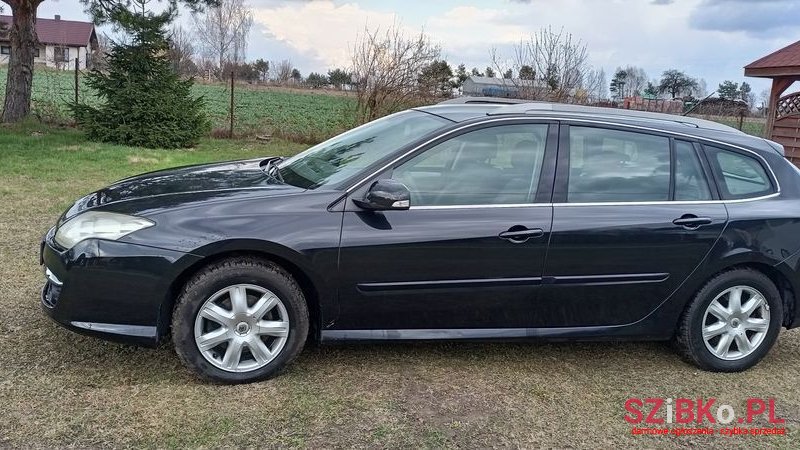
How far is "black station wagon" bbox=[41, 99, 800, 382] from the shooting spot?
3.31 m

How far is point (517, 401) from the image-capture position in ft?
11.5

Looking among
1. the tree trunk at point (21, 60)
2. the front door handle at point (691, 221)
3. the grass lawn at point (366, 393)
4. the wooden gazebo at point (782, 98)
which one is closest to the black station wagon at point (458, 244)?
the front door handle at point (691, 221)

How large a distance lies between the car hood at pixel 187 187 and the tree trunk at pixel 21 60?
12.4 metres

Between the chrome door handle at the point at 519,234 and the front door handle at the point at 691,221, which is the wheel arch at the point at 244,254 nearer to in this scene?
the chrome door handle at the point at 519,234

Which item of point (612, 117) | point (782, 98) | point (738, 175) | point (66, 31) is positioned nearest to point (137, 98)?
point (612, 117)

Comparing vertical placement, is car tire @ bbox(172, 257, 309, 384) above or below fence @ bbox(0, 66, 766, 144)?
below

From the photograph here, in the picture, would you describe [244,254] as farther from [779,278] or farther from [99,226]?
[779,278]

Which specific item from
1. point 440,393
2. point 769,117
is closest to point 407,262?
point 440,393

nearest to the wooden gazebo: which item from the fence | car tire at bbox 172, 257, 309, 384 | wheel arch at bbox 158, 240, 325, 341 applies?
the fence

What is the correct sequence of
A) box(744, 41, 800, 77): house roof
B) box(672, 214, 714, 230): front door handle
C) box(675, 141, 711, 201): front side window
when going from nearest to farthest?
box(672, 214, 714, 230): front door handle < box(675, 141, 711, 201): front side window < box(744, 41, 800, 77): house roof

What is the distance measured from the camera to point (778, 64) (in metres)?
15.1

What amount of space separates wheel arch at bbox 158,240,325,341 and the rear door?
130 cm

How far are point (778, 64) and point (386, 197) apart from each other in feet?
49.9

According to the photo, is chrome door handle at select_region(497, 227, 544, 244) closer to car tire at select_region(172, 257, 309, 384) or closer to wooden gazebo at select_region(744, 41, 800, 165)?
car tire at select_region(172, 257, 309, 384)
